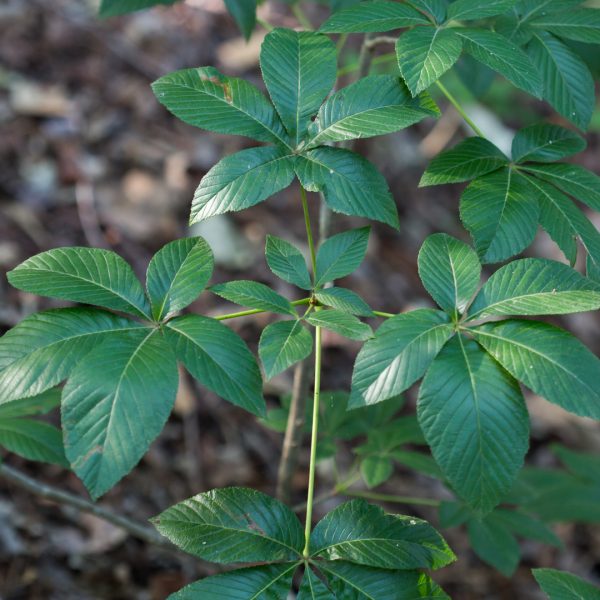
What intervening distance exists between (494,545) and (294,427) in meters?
0.58

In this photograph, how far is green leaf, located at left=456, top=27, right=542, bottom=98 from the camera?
101 centimetres

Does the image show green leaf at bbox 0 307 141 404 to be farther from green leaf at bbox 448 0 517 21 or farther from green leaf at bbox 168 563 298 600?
green leaf at bbox 448 0 517 21

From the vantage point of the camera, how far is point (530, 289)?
0.99 metres

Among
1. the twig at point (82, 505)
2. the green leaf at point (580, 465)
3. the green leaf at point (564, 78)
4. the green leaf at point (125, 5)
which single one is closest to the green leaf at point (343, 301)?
the green leaf at point (564, 78)

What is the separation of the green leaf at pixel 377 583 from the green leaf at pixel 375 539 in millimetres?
16

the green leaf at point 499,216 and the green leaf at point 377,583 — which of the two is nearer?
the green leaf at point 377,583

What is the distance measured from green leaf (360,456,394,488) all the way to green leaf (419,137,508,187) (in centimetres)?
60

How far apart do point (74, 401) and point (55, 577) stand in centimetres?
119

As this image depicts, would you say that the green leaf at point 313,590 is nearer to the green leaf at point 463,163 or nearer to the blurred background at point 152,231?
the green leaf at point 463,163

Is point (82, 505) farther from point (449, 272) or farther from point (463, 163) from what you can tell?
point (463, 163)

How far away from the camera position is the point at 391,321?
0.96 m

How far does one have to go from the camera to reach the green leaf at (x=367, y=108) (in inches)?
40.6

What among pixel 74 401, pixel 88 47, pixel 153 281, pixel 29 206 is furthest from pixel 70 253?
pixel 88 47

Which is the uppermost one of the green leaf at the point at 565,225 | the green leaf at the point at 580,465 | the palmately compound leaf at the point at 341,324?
the green leaf at the point at 565,225
